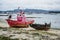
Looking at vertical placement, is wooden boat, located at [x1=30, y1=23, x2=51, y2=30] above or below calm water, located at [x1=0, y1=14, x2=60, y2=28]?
below

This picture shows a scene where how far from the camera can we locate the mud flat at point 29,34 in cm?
166

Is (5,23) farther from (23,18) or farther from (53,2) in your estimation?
(53,2)

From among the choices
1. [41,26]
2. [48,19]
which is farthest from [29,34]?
[48,19]

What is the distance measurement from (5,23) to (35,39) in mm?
464

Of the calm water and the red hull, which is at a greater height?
the calm water

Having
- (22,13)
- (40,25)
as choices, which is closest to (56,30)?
(40,25)

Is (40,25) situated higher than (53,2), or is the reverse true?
(53,2)

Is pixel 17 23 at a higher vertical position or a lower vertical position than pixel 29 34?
higher

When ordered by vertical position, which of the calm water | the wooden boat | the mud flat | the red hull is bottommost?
the mud flat

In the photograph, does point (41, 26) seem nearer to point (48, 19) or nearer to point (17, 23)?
point (48, 19)

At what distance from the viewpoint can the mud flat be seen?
1657 millimetres

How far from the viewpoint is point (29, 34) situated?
5.50 ft

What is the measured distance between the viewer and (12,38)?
1.66 meters

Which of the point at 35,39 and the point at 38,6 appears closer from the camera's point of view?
the point at 35,39
